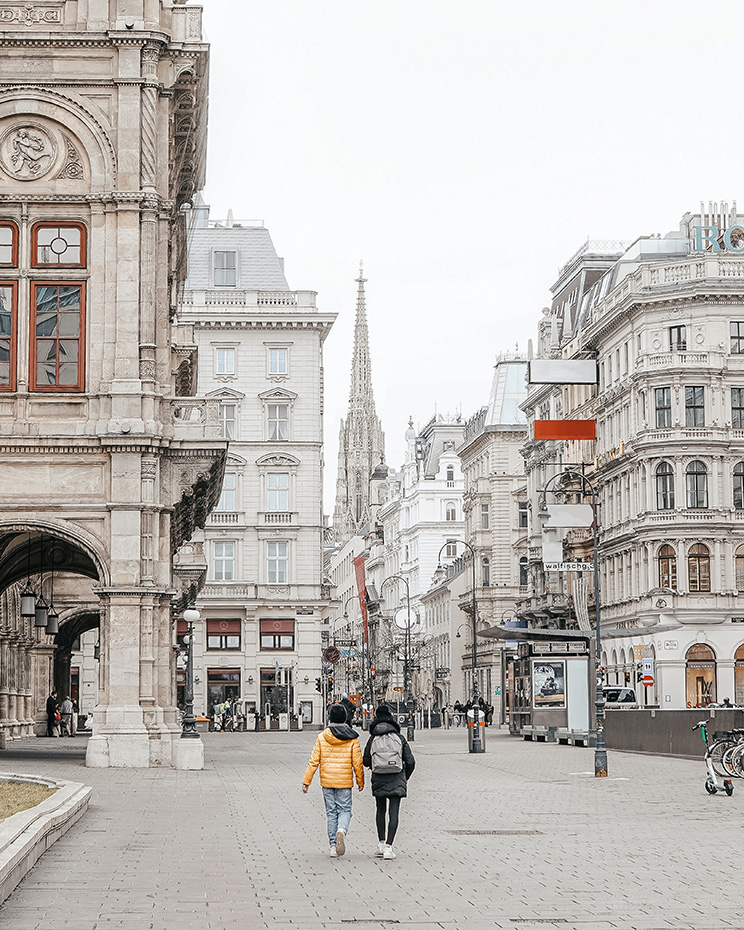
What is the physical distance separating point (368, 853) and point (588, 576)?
68787 millimetres

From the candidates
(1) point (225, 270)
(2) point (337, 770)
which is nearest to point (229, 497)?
(1) point (225, 270)

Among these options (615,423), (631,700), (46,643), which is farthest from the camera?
(615,423)

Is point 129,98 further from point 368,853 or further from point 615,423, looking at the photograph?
point 615,423

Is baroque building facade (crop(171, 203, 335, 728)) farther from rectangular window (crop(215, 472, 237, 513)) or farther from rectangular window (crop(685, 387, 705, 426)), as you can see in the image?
rectangular window (crop(685, 387, 705, 426))

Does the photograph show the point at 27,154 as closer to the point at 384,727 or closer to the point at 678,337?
the point at 384,727

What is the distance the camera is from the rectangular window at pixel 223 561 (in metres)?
82.5

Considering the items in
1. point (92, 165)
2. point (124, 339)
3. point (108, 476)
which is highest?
point (92, 165)

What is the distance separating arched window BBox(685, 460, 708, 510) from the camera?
7281 cm

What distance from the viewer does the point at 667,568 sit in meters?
73.4

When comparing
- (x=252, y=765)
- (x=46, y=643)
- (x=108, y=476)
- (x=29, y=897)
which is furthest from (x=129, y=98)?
(x=46, y=643)

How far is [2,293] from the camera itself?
3562 cm

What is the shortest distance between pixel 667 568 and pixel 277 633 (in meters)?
20.9

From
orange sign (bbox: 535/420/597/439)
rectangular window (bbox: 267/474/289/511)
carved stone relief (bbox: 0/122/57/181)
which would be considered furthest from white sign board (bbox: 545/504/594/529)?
rectangular window (bbox: 267/474/289/511)

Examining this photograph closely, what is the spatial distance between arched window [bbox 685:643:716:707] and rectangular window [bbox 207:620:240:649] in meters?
23.6
